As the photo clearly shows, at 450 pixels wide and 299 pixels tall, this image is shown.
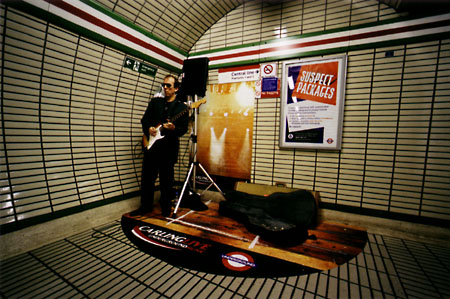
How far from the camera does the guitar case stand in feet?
7.37

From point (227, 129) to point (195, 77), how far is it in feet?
3.91

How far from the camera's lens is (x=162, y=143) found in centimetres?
298

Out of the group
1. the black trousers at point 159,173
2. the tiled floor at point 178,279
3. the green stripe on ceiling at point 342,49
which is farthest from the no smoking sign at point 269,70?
the tiled floor at point 178,279

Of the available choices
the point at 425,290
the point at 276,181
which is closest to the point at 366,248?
the point at 425,290

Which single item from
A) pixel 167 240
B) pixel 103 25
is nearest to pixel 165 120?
pixel 103 25

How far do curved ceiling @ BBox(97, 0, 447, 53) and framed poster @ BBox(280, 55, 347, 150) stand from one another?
1.11m

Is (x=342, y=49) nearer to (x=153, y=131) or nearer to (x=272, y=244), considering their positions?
(x=272, y=244)

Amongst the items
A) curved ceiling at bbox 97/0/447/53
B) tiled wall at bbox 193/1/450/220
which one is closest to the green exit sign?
curved ceiling at bbox 97/0/447/53

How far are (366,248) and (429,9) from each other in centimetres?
326

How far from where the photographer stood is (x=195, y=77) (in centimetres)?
350

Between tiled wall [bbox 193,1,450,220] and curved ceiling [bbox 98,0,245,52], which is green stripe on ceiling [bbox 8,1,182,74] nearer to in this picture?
curved ceiling [bbox 98,0,245,52]

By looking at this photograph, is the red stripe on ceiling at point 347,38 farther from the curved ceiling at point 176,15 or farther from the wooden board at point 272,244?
the wooden board at point 272,244

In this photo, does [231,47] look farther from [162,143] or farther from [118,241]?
[118,241]

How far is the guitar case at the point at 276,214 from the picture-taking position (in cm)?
225
